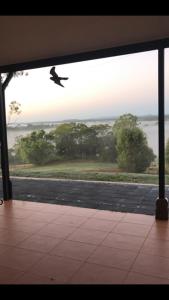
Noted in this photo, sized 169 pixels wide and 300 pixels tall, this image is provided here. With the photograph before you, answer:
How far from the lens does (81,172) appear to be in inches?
287

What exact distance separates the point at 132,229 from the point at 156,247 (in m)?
0.52

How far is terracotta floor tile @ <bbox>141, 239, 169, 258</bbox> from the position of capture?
283cm

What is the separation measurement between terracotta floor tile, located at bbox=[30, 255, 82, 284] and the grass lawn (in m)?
3.54

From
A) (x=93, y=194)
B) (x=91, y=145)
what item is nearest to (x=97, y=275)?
(x=93, y=194)

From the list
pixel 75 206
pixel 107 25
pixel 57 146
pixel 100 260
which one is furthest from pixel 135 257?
pixel 57 146

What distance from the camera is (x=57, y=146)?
744cm

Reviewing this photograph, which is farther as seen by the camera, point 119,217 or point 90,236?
point 119,217

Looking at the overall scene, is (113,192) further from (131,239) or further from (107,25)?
(107,25)

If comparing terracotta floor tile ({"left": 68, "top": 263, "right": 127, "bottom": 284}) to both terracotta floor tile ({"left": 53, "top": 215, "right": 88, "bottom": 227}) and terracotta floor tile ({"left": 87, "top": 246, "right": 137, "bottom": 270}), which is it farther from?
terracotta floor tile ({"left": 53, "top": 215, "right": 88, "bottom": 227})

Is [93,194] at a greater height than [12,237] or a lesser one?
greater

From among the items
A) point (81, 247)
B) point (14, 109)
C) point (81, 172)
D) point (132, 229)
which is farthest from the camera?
point (81, 172)

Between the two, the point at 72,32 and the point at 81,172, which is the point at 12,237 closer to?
the point at 72,32
